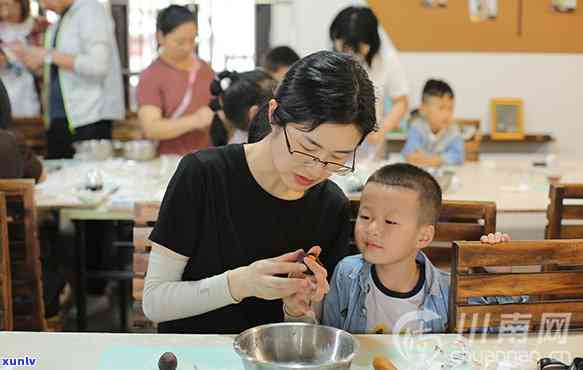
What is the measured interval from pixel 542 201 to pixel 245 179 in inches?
70.2

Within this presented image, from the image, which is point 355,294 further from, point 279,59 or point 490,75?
point 490,75

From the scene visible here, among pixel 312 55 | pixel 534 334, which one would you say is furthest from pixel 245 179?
pixel 534 334

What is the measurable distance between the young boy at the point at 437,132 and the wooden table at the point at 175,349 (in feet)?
8.45

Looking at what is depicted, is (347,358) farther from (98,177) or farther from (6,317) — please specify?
(98,177)

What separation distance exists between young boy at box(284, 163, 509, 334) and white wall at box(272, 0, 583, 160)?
144 inches

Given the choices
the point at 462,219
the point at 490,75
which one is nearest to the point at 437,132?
the point at 490,75

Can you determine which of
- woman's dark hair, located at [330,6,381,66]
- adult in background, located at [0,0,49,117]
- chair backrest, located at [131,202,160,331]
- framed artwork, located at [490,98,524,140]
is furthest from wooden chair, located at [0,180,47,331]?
framed artwork, located at [490,98,524,140]

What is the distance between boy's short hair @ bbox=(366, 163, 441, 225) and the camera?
1.92 m

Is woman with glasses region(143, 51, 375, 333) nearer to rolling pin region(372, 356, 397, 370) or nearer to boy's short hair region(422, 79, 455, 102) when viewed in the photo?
rolling pin region(372, 356, 397, 370)

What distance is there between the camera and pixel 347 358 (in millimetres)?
1322

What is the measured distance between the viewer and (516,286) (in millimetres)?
1680

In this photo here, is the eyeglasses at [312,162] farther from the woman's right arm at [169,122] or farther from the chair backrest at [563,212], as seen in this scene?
the woman's right arm at [169,122]

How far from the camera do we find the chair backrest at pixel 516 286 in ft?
5.38

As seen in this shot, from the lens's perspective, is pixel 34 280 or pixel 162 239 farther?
pixel 34 280
